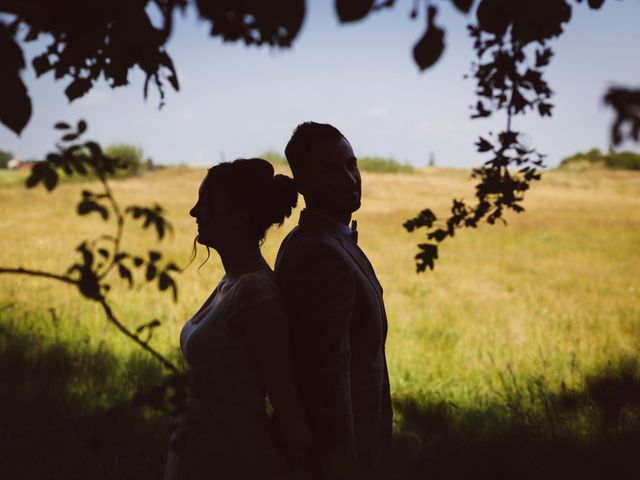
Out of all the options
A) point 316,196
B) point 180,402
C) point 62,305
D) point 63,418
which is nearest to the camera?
point 180,402

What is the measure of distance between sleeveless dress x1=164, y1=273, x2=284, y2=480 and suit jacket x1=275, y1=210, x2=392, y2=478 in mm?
135

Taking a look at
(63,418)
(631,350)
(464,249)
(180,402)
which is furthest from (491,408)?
(464,249)

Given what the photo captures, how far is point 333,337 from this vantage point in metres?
1.82

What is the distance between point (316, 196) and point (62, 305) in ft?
22.3

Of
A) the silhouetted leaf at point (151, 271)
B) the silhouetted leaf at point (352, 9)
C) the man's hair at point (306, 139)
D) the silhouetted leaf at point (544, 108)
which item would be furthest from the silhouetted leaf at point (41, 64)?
the silhouetted leaf at point (544, 108)

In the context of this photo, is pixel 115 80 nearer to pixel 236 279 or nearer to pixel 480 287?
pixel 236 279

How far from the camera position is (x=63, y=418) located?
4.05 m

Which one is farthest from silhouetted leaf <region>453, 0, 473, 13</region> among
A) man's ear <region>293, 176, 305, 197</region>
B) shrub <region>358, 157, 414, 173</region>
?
shrub <region>358, 157, 414, 173</region>

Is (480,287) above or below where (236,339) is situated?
below

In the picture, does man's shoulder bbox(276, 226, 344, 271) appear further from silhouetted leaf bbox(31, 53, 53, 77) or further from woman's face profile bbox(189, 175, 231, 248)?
silhouetted leaf bbox(31, 53, 53, 77)

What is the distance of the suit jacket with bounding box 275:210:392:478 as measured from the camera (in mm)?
1840

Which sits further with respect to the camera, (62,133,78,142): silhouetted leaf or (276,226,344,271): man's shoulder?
(276,226,344,271): man's shoulder

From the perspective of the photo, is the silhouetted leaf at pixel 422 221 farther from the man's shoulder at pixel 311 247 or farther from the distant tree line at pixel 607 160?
the distant tree line at pixel 607 160

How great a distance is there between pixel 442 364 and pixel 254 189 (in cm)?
443
